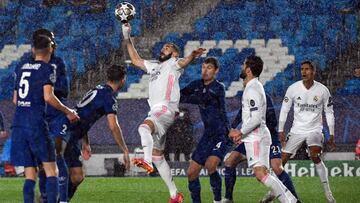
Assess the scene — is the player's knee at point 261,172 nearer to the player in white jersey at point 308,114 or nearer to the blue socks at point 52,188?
the blue socks at point 52,188

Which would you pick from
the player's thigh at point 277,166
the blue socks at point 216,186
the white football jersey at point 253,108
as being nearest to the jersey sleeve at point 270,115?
the player's thigh at point 277,166

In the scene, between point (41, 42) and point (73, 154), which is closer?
point (41, 42)

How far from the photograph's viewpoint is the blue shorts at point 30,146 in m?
8.97

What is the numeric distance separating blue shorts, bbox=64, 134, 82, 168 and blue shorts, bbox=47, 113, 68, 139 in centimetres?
27

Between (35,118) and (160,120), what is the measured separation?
300cm

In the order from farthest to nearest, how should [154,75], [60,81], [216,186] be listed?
[216,186] → [154,75] → [60,81]

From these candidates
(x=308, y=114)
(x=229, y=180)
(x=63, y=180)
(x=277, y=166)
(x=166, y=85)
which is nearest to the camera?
(x=63, y=180)

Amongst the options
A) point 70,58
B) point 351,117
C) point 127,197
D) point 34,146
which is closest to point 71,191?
point 34,146

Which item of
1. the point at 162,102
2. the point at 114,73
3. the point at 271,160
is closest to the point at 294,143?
the point at 271,160

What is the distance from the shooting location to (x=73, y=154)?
1067cm

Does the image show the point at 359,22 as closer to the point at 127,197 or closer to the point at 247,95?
the point at 127,197

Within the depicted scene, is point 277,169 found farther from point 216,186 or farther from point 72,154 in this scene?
point 72,154

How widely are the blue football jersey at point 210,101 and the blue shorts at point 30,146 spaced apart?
3.51 meters

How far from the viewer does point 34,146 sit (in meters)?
8.98
